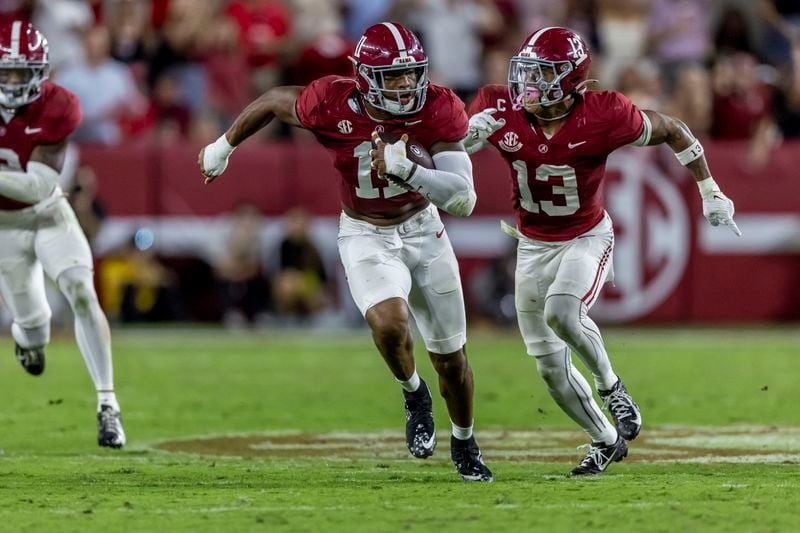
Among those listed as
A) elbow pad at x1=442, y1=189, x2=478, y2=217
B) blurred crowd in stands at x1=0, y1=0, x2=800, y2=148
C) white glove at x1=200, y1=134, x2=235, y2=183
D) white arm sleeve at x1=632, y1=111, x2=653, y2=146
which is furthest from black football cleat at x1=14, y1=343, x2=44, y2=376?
blurred crowd in stands at x1=0, y1=0, x2=800, y2=148

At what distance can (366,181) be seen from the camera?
6.87 meters

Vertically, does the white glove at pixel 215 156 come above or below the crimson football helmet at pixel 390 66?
below

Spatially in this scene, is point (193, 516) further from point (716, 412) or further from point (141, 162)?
point (141, 162)

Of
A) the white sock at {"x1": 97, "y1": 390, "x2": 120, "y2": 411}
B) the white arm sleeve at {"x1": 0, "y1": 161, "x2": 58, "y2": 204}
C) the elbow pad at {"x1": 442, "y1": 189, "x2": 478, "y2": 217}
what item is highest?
the elbow pad at {"x1": 442, "y1": 189, "x2": 478, "y2": 217}

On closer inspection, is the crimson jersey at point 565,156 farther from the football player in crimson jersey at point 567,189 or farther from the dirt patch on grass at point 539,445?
the dirt patch on grass at point 539,445

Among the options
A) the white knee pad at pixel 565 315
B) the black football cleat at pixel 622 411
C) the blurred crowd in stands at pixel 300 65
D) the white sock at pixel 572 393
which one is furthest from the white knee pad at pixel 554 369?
the blurred crowd in stands at pixel 300 65

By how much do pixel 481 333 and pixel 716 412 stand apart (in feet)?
15.8

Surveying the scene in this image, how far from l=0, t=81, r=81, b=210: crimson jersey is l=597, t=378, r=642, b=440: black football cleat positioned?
10.2ft

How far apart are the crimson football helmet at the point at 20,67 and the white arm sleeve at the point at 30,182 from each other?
345mm

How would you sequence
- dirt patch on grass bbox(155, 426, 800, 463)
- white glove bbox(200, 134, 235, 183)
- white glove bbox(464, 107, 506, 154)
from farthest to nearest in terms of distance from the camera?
dirt patch on grass bbox(155, 426, 800, 463) < white glove bbox(200, 134, 235, 183) < white glove bbox(464, 107, 506, 154)

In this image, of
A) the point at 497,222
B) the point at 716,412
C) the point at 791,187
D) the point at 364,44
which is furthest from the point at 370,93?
the point at 791,187

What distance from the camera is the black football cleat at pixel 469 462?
6.58 meters

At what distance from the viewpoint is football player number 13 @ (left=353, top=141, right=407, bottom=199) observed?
22.3 feet

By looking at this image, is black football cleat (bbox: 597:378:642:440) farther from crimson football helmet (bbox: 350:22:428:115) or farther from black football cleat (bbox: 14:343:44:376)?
black football cleat (bbox: 14:343:44:376)
